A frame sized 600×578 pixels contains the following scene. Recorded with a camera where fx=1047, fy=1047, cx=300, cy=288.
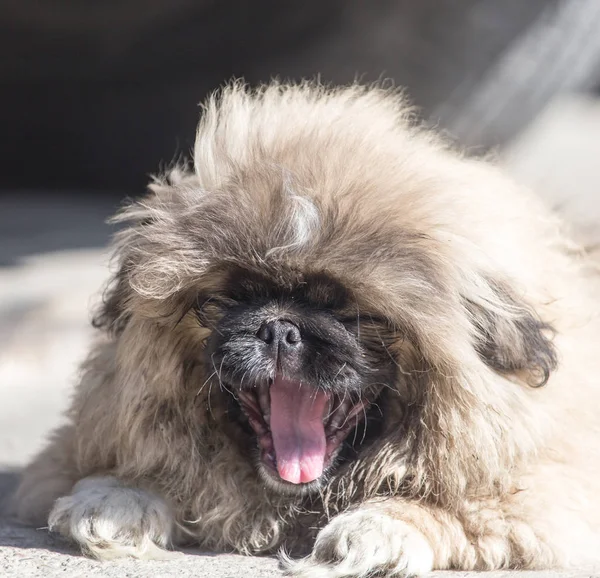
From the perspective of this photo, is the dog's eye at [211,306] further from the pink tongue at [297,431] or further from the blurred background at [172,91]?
the blurred background at [172,91]

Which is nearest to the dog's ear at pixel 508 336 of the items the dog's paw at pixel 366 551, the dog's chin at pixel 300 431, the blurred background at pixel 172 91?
the dog's chin at pixel 300 431

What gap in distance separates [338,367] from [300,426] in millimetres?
285

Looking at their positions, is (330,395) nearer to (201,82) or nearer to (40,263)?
(40,263)

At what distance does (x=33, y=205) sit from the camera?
8852 millimetres

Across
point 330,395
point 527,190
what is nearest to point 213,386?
point 330,395

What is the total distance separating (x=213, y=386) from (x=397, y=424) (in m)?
0.55

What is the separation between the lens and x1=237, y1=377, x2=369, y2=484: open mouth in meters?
2.96

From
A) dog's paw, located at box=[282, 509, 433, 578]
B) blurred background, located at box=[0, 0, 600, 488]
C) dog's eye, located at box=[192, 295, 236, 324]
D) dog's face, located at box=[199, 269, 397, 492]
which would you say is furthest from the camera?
blurred background, located at box=[0, 0, 600, 488]

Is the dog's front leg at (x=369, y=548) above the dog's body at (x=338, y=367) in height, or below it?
below

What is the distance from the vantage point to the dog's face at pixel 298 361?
277 cm

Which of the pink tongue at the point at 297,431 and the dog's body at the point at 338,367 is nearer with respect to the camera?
the dog's body at the point at 338,367

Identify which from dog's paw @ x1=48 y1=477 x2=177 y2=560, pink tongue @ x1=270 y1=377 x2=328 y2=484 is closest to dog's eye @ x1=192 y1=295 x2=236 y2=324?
pink tongue @ x1=270 y1=377 x2=328 y2=484

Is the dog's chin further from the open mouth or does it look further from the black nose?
the black nose

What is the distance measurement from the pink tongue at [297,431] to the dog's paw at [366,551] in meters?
0.20
